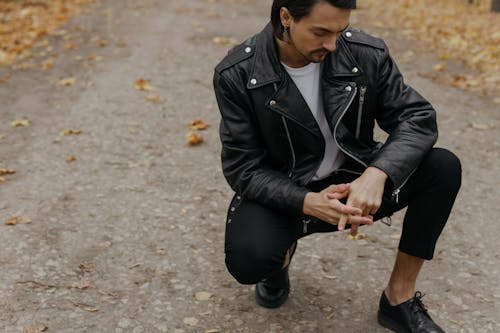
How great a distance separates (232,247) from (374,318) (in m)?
0.83

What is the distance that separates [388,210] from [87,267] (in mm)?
1619

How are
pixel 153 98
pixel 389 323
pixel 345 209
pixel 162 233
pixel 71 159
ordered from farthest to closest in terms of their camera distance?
1. pixel 153 98
2. pixel 71 159
3. pixel 162 233
4. pixel 389 323
5. pixel 345 209

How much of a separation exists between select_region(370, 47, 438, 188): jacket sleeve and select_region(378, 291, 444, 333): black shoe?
59 centimetres

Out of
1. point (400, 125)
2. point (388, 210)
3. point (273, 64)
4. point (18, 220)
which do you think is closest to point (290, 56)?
point (273, 64)

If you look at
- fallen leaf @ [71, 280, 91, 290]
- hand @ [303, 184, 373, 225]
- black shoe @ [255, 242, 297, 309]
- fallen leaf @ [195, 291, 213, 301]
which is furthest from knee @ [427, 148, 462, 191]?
fallen leaf @ [71, 280, 91, 290]

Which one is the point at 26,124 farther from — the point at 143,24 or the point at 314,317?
the point at 143,24

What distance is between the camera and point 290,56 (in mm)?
2611

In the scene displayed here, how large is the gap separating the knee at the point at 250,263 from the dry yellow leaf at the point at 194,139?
240 cm

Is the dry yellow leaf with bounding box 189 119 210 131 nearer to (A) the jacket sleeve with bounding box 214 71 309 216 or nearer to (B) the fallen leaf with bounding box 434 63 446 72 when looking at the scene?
(A) the jacket sleeve with bounding box 214 71 309 216

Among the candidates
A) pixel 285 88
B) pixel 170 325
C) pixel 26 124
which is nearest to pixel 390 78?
pixel 285 88

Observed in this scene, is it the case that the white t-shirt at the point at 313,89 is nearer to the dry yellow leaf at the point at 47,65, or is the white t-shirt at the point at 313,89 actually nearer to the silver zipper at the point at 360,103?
the silver zipper at the point at 360,103

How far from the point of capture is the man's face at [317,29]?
2.38 meters

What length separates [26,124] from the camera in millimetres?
5398

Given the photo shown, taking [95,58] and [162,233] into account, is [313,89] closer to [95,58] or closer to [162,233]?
[162,233]
